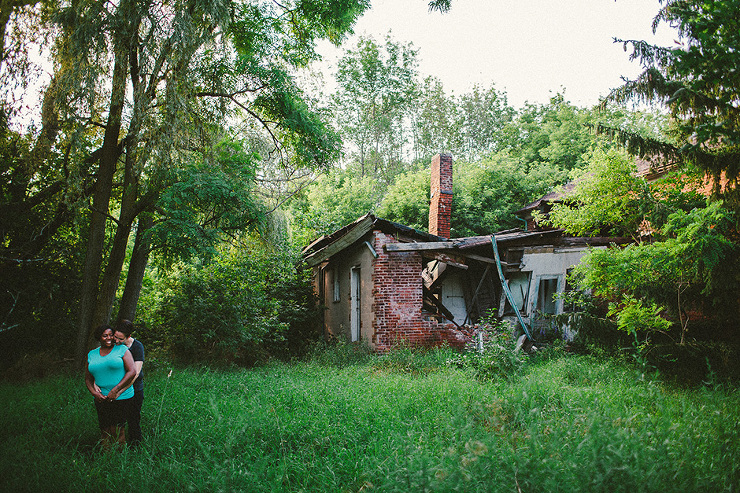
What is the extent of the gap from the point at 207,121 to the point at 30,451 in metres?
7.50

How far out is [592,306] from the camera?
11.0 m

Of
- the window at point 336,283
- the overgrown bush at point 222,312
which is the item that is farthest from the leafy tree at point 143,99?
the window at point 336,283

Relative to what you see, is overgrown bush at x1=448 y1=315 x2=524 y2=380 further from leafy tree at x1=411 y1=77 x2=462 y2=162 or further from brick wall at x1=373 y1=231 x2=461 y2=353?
leafy tree at x1=411 y1=77 x2=462 y2=162

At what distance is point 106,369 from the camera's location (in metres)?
5.22

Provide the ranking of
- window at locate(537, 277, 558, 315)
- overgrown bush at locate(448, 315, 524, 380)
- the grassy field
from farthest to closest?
window at locate(537, 277, 558, 315) → overgrown bush at locate(448, 315, 524, 380) → the grassy field

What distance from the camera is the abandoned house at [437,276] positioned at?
11992mm

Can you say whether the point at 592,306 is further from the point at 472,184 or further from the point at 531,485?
the point at 472,184

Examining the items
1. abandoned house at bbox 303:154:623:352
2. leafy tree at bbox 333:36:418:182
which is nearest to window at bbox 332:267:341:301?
abandoned house at bbox 303:154:623:352

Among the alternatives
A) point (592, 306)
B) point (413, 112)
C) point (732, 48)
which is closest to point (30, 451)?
point (732, 48)

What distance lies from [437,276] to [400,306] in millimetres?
2952

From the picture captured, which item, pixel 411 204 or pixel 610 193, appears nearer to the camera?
pixel 610 193

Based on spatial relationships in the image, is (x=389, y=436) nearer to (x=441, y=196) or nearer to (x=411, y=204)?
(x=441, y=196)

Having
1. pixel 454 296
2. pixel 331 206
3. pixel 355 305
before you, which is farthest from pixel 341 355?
pixel 331 206

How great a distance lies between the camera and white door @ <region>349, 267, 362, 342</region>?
13.4 metres
